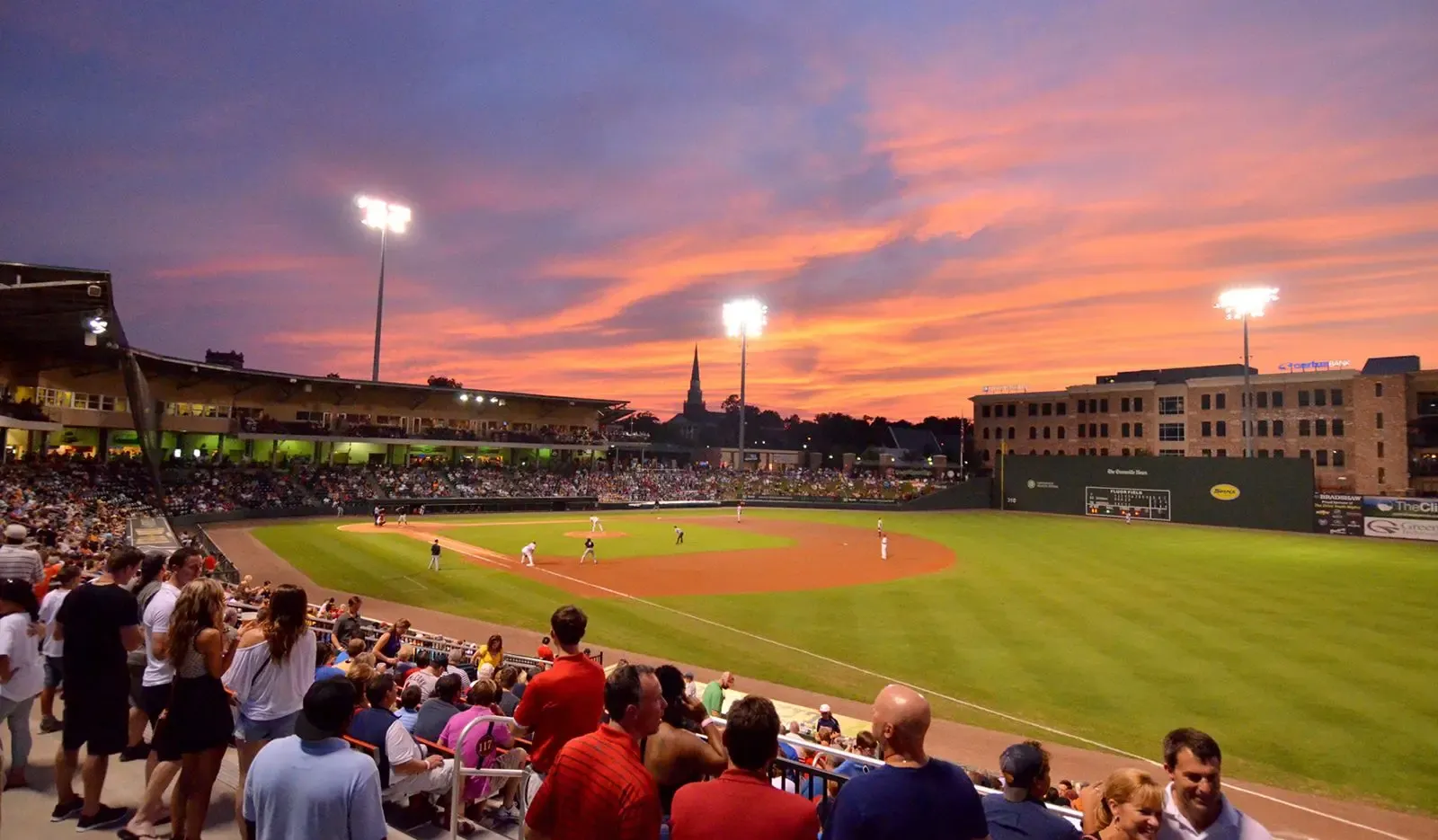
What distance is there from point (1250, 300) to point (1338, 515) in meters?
→ 16.4

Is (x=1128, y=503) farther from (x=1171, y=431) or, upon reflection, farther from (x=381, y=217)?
(x=381, y=217)

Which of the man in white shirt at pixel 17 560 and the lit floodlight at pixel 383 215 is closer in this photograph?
the man in white shirt at pixel 17 560

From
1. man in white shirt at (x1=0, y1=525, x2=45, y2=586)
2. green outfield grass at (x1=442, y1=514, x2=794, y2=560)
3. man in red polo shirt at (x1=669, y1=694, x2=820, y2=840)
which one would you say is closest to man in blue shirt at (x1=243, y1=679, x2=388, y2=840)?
man in red polo shirt at (x1=669, y1=694, x2=820, y2=840)

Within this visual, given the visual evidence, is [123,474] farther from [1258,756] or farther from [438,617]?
[1258,756]

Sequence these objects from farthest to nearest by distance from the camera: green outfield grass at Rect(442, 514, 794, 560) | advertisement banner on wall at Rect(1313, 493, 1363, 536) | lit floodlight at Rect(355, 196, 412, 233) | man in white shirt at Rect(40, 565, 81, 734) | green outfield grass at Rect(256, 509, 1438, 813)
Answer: lit floodlight at Rect(355, 196, 412, 233)
advertisement banner on wall at Rect(1313, 493, 1363, 536)
green outfield grass at Rect(442, 514, 794, 560)
green outfield grass at Rect(256, 509, 1438, 813)
man in white shirt at Rect(40, 565, 81, 734)

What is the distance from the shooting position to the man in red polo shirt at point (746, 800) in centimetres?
279

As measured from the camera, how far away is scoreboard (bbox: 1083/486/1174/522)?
55.8 meters

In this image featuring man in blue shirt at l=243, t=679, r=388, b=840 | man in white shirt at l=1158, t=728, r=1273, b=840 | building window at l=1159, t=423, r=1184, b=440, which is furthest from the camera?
building window at l=1159, t=423, r=1184, b=440

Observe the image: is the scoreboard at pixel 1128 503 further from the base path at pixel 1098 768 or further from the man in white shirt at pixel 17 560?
the man in white shirt at pixel 17 560

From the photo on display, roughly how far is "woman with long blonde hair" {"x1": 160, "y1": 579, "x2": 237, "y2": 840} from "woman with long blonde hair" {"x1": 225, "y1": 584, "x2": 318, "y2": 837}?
0.45 feet

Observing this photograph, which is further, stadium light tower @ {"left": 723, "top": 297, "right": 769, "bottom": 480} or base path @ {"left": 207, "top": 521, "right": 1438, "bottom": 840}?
stadium light tower @ {"left": 723, "top": 297, "right": 769, "bottom": 480}

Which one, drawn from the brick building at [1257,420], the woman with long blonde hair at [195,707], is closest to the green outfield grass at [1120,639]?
the woman with long blonde hair at [195,707]

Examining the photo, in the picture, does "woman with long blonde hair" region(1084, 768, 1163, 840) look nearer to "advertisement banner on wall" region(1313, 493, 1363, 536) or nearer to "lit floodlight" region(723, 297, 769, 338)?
"advertisement banner on wall" region(1313, 493, 1363, 536)

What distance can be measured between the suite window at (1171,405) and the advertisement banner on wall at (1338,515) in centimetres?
2818
